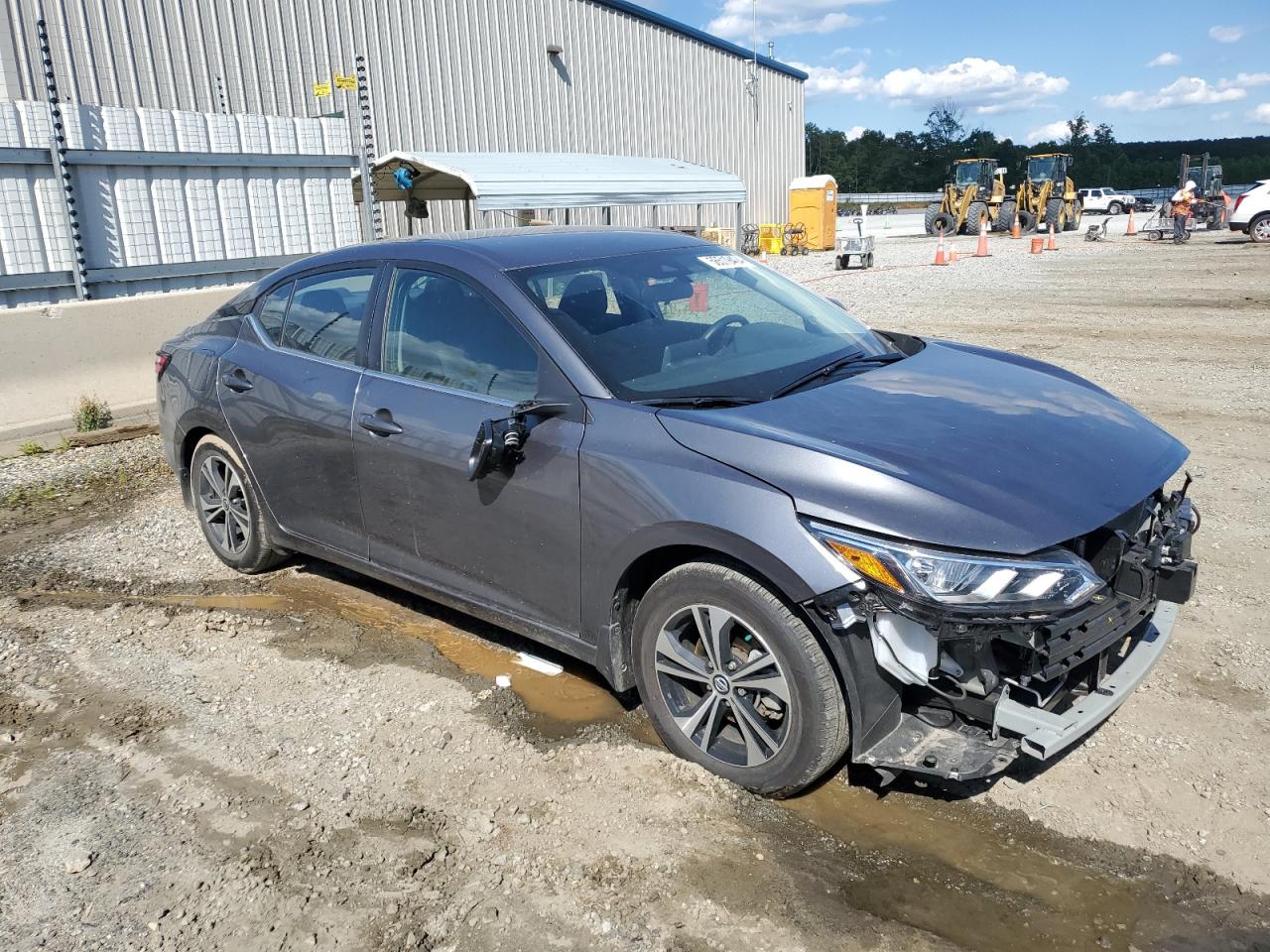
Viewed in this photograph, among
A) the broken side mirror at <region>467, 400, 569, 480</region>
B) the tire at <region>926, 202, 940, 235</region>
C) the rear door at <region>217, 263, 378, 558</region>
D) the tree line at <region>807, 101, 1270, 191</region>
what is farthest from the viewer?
the tree line at <region>807, 101, 1270, 191</region>

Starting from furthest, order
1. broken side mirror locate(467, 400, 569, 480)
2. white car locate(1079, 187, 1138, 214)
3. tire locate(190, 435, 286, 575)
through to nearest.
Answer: white car locate(1079, 187, 1138, 214) < tire locate(190, 435, 286, 575) < broken side mirror locate(467, 400, 569, 480)

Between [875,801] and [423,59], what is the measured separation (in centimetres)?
2001

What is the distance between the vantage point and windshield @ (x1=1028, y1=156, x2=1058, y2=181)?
3578 centimetres

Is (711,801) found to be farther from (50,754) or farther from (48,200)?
(48,200)

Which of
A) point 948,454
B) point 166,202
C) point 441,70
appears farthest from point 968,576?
point 441,70

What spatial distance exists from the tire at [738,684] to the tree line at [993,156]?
8573cm

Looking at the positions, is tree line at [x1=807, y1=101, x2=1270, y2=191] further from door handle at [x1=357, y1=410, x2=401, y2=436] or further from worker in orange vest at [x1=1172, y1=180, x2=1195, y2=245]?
door handle at [x1=357, y1=410, x2=401, y2=436]

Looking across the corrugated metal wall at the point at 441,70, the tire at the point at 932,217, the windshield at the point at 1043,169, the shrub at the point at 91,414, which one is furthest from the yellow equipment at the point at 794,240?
the shrub at the point at 91,414


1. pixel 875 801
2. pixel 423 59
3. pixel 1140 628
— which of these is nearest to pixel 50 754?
pixel 875 801

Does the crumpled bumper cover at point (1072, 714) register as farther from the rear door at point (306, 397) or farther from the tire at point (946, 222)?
the tire at point (946, 222)

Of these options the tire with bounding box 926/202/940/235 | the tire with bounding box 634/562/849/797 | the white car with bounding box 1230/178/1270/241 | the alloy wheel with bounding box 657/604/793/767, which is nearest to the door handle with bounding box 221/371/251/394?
the tire with bounding box 634/562/849/797

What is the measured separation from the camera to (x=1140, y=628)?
A: 3.27m

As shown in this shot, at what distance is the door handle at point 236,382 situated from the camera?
4758 mm

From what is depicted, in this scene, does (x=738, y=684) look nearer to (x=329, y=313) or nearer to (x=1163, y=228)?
(x=329, y=313)
